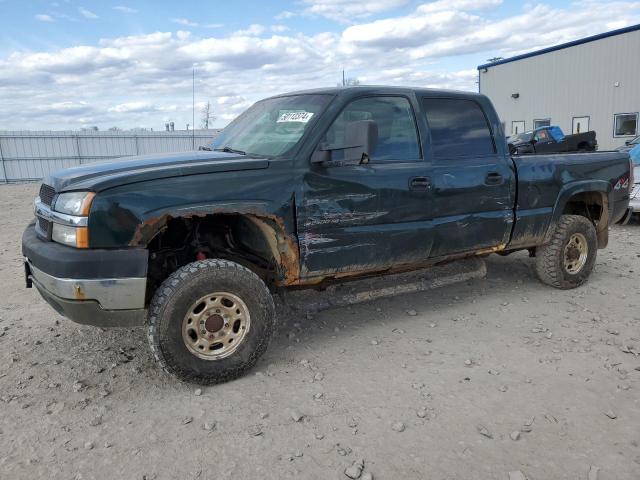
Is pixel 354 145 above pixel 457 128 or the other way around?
the other way around

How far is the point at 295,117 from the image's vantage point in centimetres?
392

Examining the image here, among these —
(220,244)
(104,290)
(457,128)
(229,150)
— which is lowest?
(104,290)

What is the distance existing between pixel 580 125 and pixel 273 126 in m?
22.8

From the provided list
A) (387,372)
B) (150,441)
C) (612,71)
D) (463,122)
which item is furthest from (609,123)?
(150,441)

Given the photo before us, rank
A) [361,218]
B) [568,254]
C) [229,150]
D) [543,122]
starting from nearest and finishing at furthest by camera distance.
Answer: [361,218]
[229,150]
[568,254]
[543,122]

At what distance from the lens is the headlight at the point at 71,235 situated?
3027 mm

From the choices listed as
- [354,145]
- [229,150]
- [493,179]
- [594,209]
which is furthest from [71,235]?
[594,209]

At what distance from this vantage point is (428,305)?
495 cm

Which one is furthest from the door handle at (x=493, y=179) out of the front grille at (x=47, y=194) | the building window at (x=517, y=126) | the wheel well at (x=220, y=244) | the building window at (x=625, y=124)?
the building window at (x=517, y=126)

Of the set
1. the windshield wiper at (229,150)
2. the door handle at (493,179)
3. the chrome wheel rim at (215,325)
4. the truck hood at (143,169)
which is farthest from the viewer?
the door handle at (493,179)

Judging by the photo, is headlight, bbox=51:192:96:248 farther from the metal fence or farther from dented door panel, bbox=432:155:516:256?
the metal fence

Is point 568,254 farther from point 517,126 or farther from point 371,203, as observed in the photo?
point 517,126

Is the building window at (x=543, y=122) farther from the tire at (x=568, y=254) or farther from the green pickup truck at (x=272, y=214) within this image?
the green pickup truck at (x=272, y=214)

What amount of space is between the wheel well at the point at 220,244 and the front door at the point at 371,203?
0.72ft
